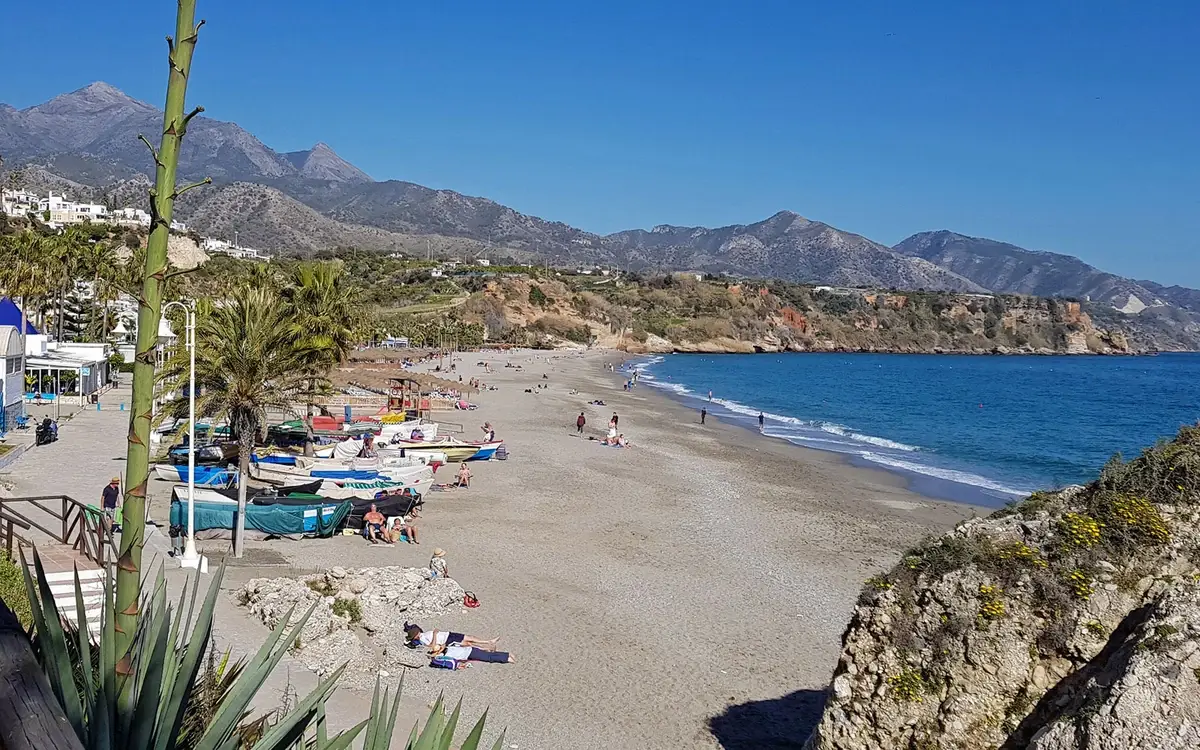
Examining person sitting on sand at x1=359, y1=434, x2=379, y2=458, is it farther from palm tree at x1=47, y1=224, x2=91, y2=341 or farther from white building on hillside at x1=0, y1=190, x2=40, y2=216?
white building on hillside at x1=0, y1=190, x2=40, y2=216

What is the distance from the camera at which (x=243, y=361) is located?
16.2 m

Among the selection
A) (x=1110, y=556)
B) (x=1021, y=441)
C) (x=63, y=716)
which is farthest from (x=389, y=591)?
(x=1021, y=441)

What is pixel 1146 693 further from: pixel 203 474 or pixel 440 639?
pixel 203 474

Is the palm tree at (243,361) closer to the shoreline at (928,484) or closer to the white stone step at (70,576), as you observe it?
the white stone step at (70,576)

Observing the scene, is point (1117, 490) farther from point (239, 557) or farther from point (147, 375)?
point (239, 557)

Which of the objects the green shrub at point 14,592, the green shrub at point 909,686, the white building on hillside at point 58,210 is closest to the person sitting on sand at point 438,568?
the green shrub at point 14,592

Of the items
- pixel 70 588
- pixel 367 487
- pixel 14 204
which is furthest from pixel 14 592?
pixel 14 204

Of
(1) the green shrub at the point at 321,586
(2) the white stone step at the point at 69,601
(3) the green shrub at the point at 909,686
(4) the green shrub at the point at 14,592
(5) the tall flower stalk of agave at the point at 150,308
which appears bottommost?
(1) the green shrub at the point at 321,586

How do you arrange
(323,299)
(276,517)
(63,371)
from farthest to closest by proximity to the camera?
(63,371)
(323,299)
(276,517)

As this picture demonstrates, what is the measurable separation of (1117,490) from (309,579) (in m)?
11.1

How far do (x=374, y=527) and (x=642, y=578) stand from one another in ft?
18.6

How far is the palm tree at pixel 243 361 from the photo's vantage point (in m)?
16.0

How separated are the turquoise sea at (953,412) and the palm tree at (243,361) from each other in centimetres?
1621

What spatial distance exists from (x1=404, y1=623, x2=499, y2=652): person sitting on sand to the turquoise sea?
13294 millimetres
